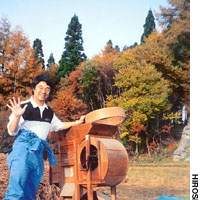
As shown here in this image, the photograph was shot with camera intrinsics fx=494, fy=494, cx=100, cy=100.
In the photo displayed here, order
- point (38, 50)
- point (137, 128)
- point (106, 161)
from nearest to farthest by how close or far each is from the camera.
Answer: point (106, 161) → point (137, 128) → point (38, 50)

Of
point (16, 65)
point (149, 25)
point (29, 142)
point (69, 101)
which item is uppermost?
point (149, 25)

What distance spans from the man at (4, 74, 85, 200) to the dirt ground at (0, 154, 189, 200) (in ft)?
0.19

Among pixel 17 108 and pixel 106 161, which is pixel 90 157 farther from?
pixel 17 108

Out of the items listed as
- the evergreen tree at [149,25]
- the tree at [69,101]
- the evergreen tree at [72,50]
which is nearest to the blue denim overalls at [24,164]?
the tree at [69,101]

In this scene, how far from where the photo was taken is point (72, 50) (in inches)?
57.1

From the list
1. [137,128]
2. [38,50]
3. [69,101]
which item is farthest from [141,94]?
[38,50]

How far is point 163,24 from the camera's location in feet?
4.58

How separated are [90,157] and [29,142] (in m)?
0.16

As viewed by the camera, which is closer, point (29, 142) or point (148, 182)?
point (29, 142)

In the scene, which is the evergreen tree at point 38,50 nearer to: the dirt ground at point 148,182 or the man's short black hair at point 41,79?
the man's short black hair at point 41,79

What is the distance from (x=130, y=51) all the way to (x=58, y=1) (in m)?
0.28

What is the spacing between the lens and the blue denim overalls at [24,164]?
1248 mm

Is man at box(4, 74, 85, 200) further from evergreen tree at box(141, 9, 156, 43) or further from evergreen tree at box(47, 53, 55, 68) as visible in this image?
evergreen tree at box(141, 9, 156, 43)

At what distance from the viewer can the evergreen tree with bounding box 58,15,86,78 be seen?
1400mm
